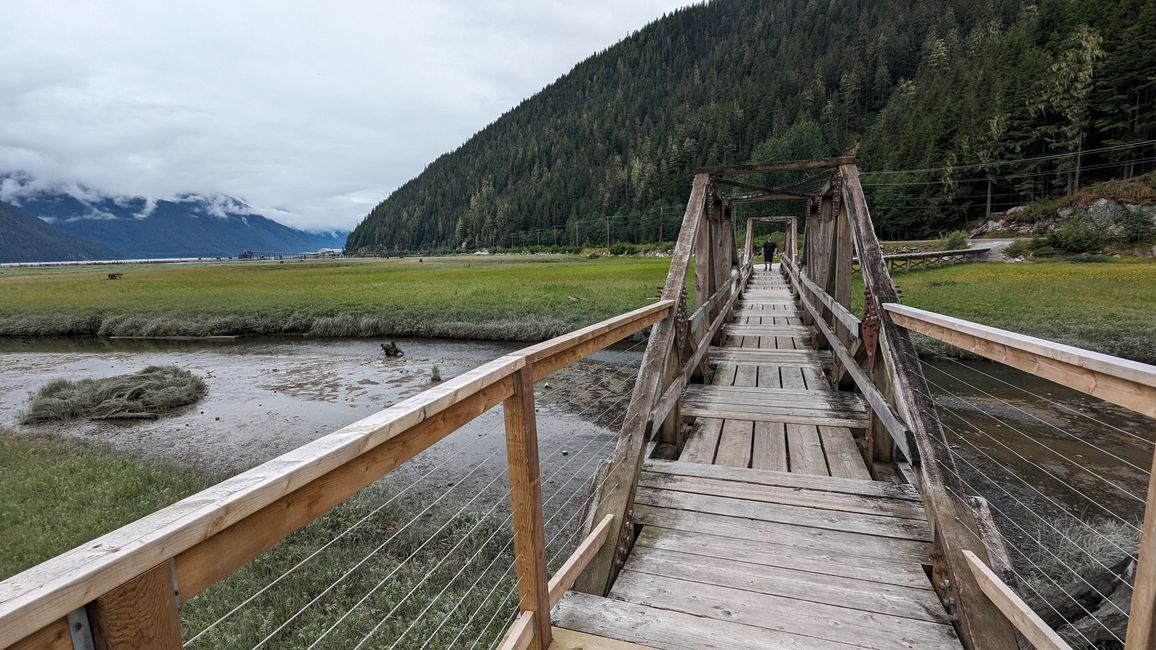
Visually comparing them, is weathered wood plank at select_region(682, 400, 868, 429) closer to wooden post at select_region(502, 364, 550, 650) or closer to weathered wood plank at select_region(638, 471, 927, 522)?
weathered wood plank at select_region(638, 471, 927, 522)

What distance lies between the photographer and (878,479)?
3.96m

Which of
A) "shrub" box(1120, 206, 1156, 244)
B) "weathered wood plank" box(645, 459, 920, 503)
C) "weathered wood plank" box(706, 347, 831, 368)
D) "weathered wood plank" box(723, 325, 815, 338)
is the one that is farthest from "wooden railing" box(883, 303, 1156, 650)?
"shrub" box(1120, 206, 1156, 244)

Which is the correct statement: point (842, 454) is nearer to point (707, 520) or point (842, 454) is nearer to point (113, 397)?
point (707, 520)

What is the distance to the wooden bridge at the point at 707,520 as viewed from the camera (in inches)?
32.7

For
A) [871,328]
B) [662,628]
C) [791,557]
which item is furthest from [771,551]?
[871,328]

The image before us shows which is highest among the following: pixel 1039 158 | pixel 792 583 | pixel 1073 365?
pixel 1039 158

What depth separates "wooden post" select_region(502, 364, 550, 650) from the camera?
6.41 ft

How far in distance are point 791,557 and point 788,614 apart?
522 millimetres

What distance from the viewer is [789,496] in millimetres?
3607

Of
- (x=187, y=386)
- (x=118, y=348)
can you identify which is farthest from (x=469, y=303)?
(x=118, y=348)

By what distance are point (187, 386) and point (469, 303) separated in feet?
38.3

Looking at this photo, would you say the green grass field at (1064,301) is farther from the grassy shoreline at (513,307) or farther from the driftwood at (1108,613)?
the driftwood at (1108,613)

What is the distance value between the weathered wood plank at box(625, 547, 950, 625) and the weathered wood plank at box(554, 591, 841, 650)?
13.0 inches

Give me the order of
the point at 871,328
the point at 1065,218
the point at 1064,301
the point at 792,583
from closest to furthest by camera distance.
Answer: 1. the point at 792,583
2. the point at 871,328
3. the point at 1064,301
4. the point at 1065,218
